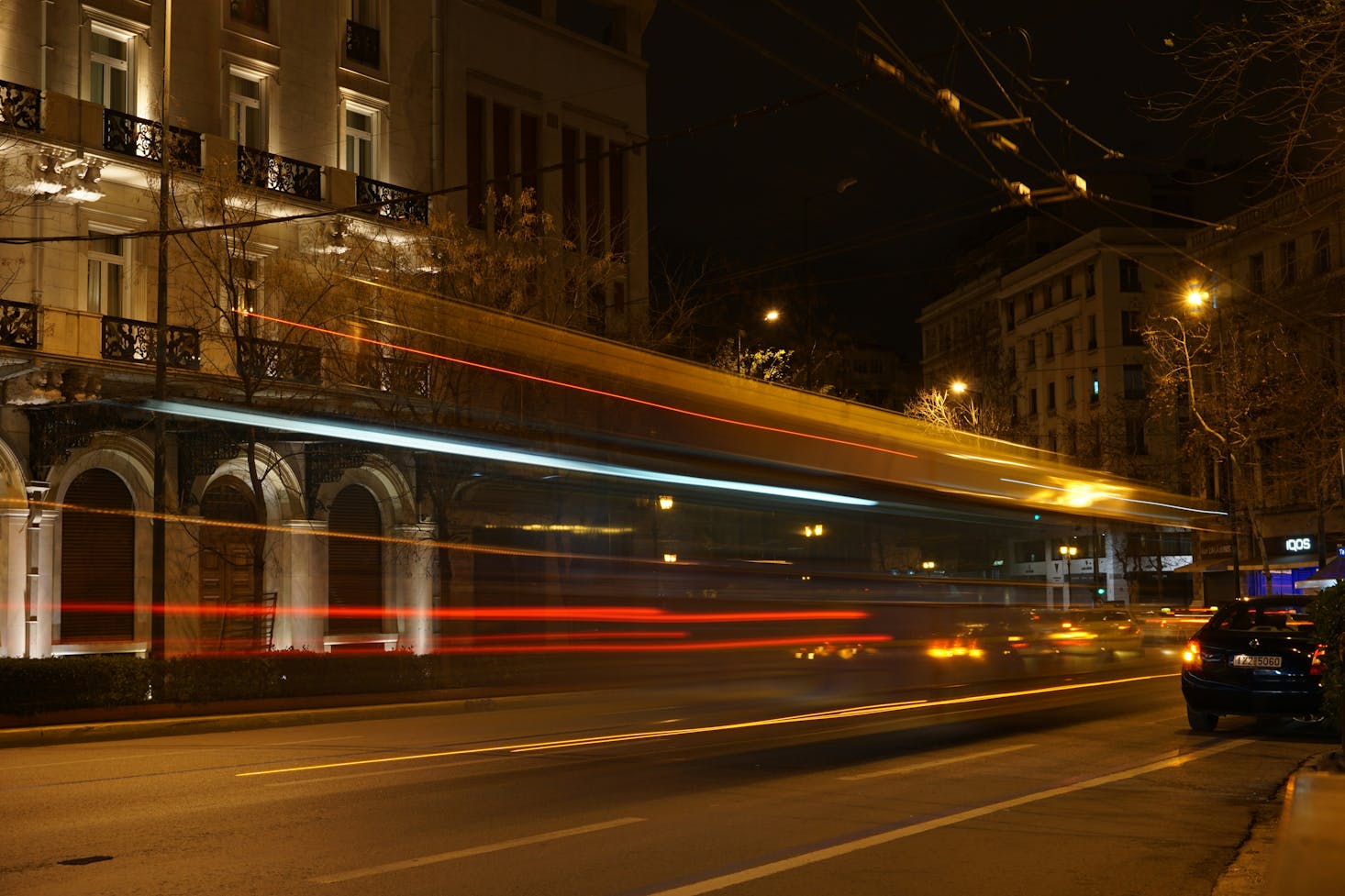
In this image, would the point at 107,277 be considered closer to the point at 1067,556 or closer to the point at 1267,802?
the point at 1067,556

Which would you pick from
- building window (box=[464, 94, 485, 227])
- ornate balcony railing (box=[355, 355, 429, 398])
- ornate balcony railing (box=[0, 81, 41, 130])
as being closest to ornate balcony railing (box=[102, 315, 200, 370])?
ornate balcony railing (box=[0, 81, 41, 130])

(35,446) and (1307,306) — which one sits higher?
(1307,306)

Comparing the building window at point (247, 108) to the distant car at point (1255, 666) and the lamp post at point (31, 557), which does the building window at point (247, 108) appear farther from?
the distant car at point (1255, 666)

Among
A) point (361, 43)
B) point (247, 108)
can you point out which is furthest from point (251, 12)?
point (361, 43)

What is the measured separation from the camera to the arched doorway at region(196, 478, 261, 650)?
97.1 feet

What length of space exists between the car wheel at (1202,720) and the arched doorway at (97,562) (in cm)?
1989

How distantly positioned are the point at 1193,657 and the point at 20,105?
74.1 ft

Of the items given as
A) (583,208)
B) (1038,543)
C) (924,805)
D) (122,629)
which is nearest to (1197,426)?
(583,208)

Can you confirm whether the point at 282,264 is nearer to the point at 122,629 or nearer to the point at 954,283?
the point at 122,629

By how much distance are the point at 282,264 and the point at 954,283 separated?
2782 inches

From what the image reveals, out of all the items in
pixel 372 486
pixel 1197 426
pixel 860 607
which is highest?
pixel 1197 426

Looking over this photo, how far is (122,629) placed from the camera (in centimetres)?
2842

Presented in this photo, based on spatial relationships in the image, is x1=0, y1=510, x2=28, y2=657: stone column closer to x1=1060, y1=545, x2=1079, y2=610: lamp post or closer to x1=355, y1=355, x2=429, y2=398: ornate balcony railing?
x1=355, y1=355, x2=429, y2=398: ornate balcony railing

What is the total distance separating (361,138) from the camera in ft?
114
